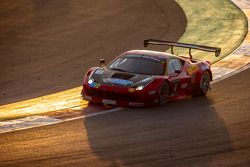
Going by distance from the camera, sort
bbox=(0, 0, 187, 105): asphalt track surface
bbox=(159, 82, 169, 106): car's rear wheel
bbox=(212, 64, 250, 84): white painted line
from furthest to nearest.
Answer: bbox=(0, 0, 187, 105): asphalt track surface → bbox=(212, 64, 250, 84): white painted line → bbox=(159, 82, 169, 106): car's rear wheel

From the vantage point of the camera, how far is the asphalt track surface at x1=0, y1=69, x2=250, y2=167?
44.1ft

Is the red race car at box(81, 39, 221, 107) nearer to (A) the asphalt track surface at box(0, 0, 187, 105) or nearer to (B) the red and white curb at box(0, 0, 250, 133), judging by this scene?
(B) the red and white curb at box(0, 0, 250, 133)

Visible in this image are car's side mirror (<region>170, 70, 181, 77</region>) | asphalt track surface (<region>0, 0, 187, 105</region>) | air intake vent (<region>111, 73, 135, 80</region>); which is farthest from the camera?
asphalt track surface (<region>0, 0, 187, 105</region>)

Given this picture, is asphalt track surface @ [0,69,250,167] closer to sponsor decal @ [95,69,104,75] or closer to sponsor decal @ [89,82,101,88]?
sponsor decal @ [89,82,101,88]

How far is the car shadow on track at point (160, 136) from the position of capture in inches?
539

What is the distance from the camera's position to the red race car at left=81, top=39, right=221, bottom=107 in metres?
18.4

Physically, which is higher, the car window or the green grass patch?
the car window

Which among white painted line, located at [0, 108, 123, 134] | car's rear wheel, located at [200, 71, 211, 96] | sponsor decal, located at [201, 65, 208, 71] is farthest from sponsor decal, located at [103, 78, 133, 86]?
sponsor decal, located at [201, 65, 208, 71]

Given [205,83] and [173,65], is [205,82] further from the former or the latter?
[173,65]

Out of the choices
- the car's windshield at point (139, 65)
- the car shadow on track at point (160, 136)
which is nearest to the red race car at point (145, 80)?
the car's windshield at point (139, 65)

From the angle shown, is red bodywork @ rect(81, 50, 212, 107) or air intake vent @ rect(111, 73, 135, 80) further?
air intake vent @ rect(111, 73, 135, 80)

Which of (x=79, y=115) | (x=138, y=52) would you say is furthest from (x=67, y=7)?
(x=79, y=115)

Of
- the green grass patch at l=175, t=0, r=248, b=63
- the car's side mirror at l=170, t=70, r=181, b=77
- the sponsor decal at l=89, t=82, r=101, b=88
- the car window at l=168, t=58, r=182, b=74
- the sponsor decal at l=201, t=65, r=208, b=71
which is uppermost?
the sponsor decal at l=89, t=82, r=101, b=88

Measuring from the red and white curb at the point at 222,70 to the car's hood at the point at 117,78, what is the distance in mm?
773
